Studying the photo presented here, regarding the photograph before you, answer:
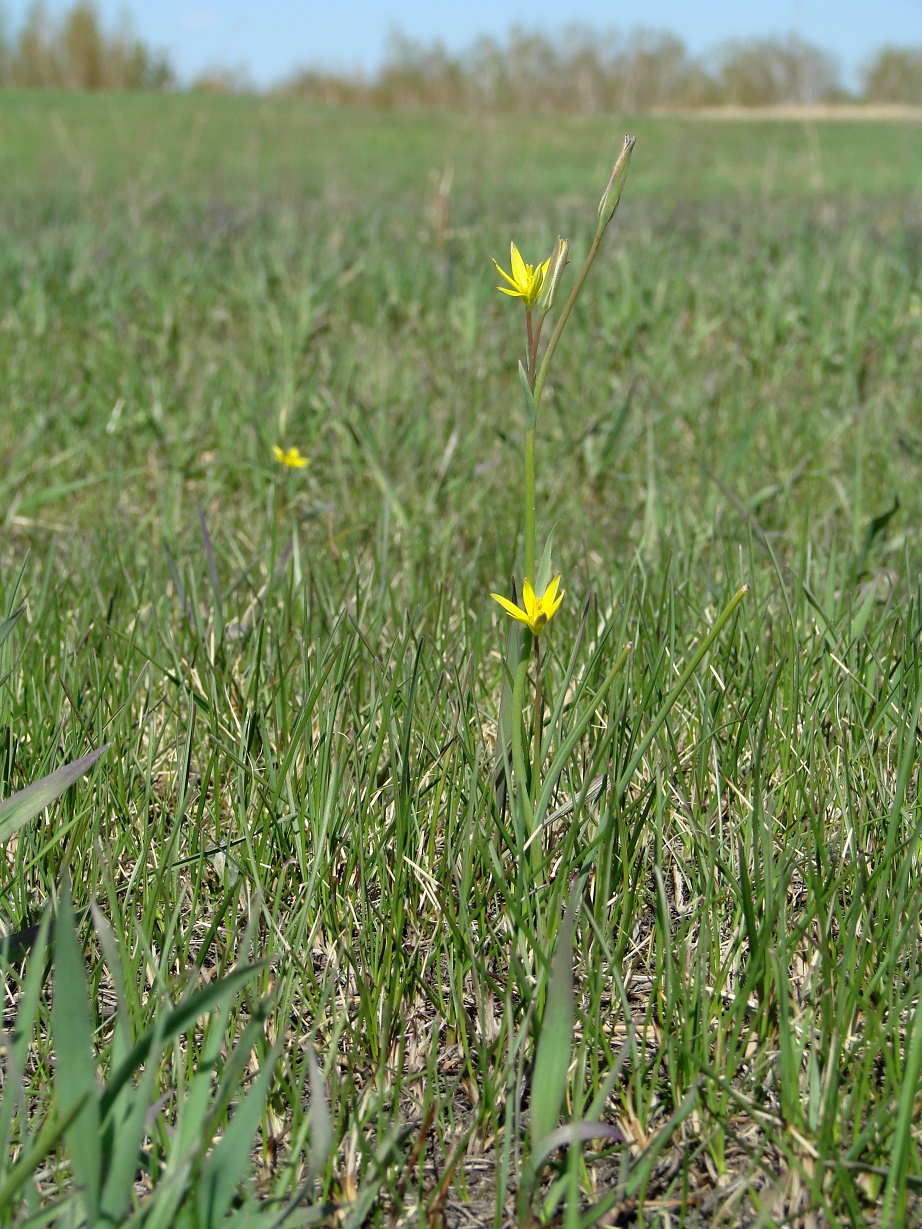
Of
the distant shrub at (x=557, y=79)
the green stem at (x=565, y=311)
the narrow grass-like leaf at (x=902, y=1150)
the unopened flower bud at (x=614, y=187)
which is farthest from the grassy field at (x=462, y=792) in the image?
the distant shrub at (x=557, y=79)

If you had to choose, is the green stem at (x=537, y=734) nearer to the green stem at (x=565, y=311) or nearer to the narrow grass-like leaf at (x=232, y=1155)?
the green stem at (x=565, y=311)

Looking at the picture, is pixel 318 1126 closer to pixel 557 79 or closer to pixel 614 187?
pixel 614 187

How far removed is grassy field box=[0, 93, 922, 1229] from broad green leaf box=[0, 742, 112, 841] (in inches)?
3.3

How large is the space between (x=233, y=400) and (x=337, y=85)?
125 ft

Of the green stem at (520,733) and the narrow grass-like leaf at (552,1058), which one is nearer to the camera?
the narrow grass-like leaf at (552,1058)

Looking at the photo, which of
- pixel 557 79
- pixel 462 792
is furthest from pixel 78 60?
pixel 462 792

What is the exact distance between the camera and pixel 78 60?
34188 mm

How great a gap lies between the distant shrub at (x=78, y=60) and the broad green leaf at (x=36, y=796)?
37597mm

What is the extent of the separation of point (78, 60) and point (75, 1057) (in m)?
40.1

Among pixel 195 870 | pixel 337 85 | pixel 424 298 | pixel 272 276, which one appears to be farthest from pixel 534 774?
pixel 337 85

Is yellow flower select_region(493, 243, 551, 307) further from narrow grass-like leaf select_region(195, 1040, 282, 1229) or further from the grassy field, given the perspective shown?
narrow grass-like leaf select_region(195, 1040, 282, 1229)

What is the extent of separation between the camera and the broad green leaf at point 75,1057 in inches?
22.9

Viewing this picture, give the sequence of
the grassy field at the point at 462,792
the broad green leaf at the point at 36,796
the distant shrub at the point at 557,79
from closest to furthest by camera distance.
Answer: the grassy field at the point at 462,792
the broad green leaf at the point at 36,796
the distant shrub at the point at 557,79

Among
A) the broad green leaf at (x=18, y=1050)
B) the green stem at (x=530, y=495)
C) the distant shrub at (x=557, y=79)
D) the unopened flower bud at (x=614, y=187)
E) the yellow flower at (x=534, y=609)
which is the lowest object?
the broad green leaf at (x=18, y=1050)
